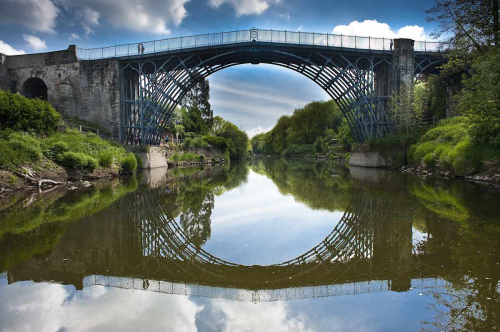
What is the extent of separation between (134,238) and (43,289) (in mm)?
2690

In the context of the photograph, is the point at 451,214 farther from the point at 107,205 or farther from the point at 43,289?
the point at 107,205

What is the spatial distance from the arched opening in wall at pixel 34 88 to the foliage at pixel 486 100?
3818cm

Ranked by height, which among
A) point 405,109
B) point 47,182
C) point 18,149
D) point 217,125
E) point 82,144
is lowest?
point 47,182

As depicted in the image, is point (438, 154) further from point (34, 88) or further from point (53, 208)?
point (34, 88)

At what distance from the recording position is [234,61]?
111 ft

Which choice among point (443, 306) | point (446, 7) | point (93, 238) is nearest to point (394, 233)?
point (443, 306)

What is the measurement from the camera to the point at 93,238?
738 centimetres

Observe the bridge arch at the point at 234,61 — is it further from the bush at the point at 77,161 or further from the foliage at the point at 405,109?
the bush at the point at 77,161

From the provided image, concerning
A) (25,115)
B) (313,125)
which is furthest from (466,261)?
(313,125)

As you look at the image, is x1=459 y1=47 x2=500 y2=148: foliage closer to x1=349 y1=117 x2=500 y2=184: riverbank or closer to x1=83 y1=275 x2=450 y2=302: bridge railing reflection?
x1=349 y1=117 x2=500 y2=184: riverbank

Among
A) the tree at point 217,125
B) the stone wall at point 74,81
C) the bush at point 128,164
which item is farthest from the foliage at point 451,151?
the tree at point 217,125

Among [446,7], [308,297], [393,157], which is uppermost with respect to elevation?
[446,7]

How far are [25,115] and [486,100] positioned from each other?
2426cm

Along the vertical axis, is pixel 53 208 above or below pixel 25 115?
below
